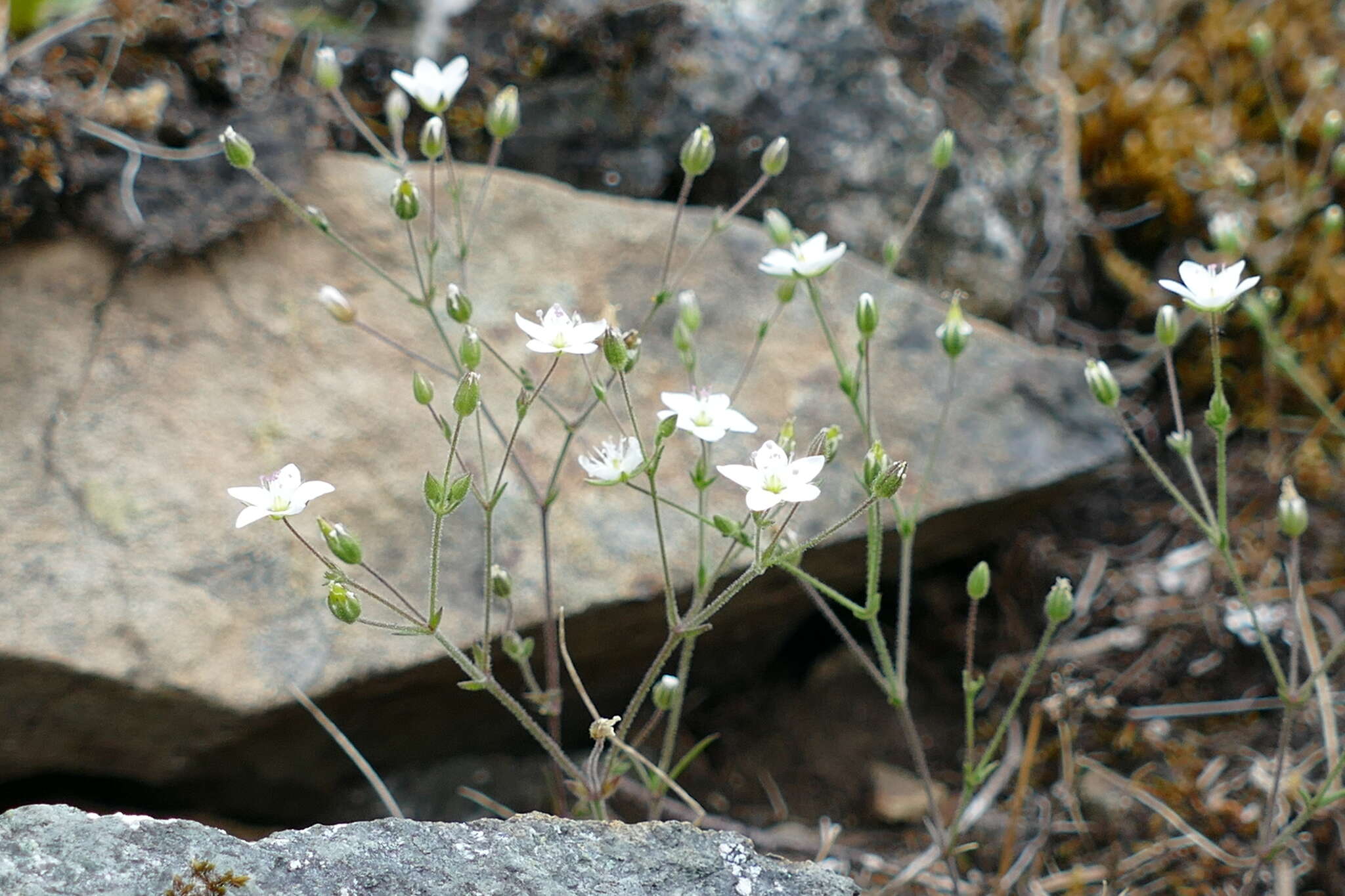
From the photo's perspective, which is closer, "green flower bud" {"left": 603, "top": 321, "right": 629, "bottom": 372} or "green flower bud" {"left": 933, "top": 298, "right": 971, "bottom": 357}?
"green flower bud" {"left": 603, "top": 321, "right": 629, "bottom": 372}

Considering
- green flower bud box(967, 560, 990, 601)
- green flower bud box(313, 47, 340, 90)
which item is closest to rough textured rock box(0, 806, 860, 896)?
green flower bud box(967, 560, 990, 601)

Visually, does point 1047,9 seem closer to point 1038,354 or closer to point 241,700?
point 1038,354

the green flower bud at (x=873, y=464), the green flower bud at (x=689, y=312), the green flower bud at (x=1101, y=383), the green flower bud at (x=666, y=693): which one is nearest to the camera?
the green flower bud at (x=873, y=464)

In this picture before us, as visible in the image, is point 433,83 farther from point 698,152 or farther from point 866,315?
point 866,315

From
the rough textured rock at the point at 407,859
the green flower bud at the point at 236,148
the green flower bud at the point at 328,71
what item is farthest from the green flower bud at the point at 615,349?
the green flower bud at the point at 328,71

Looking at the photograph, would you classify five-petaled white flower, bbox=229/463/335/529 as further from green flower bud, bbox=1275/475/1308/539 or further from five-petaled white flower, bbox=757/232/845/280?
green flower bud, bbox=1275/475/1308/539

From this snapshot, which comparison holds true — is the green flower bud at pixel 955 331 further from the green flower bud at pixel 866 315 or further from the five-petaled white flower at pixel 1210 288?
the five-petaled white flower at pixel 1210 288
